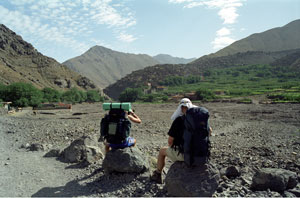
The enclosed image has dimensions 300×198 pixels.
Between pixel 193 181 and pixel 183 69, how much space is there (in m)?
157

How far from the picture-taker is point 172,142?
5.54 meters

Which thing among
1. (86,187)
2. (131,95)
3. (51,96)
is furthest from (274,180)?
(131,95)

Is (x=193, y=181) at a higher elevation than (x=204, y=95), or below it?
below

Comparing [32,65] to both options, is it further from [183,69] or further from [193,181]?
[193,181]

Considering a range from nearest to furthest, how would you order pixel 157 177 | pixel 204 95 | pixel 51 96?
pixel 157 177, pixel 204 95, pixel 51 96

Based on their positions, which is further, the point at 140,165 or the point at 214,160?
the point at 214,160

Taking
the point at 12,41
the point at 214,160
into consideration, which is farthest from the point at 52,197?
the point at 12,41

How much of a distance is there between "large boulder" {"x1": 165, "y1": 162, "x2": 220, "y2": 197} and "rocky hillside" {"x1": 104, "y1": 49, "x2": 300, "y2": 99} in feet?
417

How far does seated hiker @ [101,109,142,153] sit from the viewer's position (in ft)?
21.4

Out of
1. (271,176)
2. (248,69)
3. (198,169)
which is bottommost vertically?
(271,176)

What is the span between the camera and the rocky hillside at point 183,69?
142775 mm

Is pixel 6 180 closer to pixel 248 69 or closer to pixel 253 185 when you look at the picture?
pixel 253 185

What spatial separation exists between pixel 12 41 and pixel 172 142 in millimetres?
141953

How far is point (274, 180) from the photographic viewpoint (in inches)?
227
